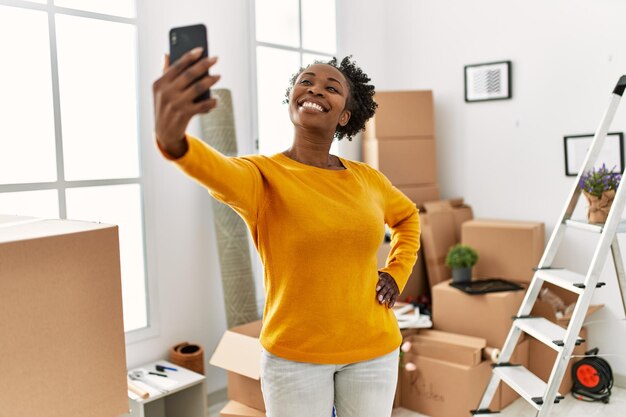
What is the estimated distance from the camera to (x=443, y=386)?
8.90 feet

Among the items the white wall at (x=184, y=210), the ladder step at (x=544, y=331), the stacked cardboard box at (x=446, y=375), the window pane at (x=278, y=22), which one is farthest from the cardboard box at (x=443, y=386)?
the window pane at (x=278, y=22)

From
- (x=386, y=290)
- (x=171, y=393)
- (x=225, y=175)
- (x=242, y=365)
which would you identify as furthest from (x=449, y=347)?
(x=225, y=175)

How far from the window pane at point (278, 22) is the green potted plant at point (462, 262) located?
157 centimetres

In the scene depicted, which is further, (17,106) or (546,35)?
(546,35)

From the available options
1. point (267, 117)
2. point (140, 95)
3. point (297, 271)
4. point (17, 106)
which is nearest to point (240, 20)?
point (267, 117)

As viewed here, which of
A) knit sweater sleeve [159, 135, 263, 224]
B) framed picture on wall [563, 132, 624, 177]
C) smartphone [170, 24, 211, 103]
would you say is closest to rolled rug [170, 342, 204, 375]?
knit sweater sleeve [159, 135, 263, 224]

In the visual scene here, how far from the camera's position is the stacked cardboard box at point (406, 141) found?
3457 mm

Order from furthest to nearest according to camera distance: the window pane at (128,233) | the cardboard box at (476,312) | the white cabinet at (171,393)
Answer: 1. the cardboard box at (476,312)
2. the window pane at (128,233)
3. the white cabinet at (171,393)

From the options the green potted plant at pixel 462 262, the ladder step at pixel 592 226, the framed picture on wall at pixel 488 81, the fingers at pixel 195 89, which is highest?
the framed picture on wall at pixel 488 81

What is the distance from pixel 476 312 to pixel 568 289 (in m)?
0.69

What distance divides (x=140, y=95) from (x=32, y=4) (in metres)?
0.56

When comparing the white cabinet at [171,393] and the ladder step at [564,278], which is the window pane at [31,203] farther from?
the ladder step at [564,278]

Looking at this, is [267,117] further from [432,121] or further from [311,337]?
[311,337]

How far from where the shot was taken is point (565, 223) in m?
2.38
